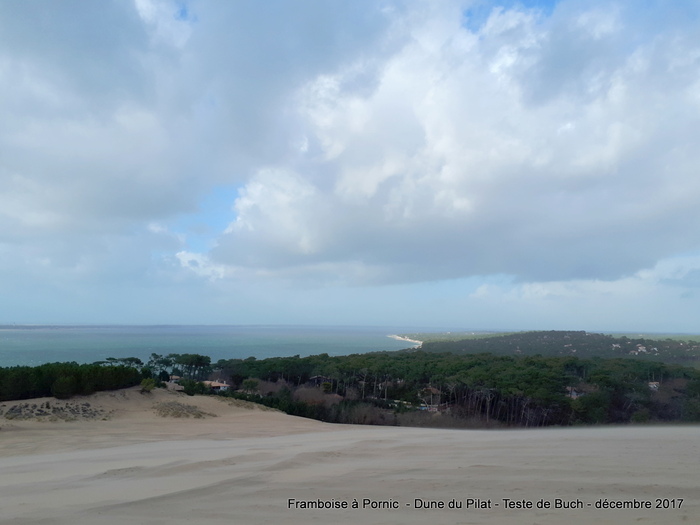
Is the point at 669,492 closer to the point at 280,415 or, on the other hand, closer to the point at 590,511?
the point at 590,511

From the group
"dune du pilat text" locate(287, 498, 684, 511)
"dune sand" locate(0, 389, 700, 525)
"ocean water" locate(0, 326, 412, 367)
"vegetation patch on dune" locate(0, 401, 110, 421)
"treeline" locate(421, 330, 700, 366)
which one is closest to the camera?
"dune sand" locate(0, 389, 700, 525)

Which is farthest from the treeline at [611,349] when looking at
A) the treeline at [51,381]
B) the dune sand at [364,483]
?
the treeline at [51,381]

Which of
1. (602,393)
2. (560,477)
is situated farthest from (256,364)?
(560,477)

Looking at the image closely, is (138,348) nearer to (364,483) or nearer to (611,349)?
(611,349)

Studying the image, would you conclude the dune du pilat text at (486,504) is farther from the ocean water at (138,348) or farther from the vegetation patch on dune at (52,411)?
the ocean water at (138,348)

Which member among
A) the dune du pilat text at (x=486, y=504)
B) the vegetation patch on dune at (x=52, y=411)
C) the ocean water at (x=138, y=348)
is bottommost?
the ocean water at (x=138, y=348)

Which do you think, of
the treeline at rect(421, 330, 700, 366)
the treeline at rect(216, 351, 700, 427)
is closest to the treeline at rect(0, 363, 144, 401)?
the treeline at rect(216, 351, 700, 427)

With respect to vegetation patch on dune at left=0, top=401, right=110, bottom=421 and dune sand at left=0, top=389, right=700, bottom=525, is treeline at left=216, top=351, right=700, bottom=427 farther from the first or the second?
vegetation patch on dune at left=0, top=401, right=110, bottom=421
